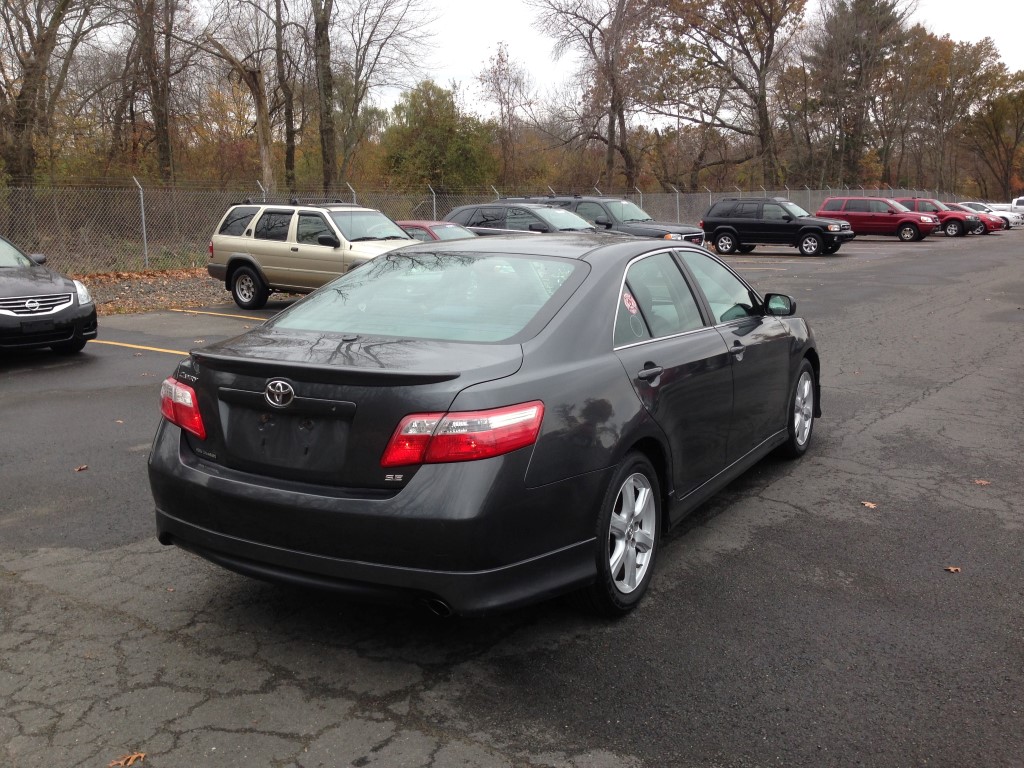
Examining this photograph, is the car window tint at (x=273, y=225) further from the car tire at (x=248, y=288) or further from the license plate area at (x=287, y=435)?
the license plate area at (x=287, y=435)

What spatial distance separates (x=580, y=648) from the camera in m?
3.64

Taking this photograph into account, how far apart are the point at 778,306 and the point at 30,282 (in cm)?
838

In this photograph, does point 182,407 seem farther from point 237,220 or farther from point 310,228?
point 237,220

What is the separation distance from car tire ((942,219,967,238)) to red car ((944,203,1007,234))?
4.06 ft

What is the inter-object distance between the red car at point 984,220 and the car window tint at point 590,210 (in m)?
28.2

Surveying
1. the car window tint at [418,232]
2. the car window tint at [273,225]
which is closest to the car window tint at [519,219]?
the car window tint at [418,232]

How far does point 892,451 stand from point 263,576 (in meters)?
4.76

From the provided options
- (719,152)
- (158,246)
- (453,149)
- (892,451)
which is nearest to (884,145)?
(719,152)

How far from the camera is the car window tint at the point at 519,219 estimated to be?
18938 millimetres

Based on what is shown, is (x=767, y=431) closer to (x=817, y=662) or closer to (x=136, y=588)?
(x=817, y=662)

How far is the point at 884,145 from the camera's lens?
2746 inches

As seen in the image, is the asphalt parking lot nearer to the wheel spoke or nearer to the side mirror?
the wheel spoke

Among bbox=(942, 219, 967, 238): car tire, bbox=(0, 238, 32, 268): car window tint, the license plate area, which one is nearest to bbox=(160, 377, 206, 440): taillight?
the license plate area

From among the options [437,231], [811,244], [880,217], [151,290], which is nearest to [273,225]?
[437,231]
